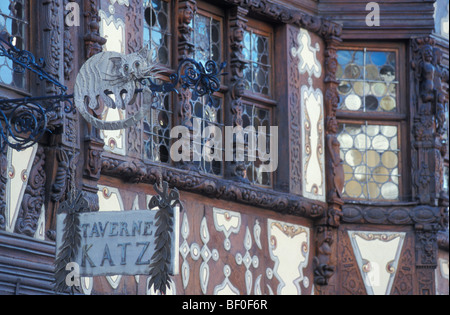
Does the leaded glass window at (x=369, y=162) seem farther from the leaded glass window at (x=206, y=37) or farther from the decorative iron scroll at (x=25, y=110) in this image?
the decorative iron scroll at (x=25, y=110)

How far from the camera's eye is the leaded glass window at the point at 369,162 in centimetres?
1586

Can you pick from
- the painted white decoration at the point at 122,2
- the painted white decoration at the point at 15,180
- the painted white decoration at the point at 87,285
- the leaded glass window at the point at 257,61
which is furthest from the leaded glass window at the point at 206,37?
the painted white decoration at the point at 15,180

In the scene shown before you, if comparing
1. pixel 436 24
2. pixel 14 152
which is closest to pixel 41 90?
pixel 14 152

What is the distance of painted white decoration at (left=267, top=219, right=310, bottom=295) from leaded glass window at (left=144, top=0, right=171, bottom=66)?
2.25 m

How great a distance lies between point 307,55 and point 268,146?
1.32 m

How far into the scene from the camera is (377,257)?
614 inches

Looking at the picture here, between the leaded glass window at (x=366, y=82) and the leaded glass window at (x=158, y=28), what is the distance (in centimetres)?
303

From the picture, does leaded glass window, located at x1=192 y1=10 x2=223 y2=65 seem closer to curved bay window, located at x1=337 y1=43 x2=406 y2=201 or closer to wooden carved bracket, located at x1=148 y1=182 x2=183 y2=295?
curved bay window, located at x1=337 y1=43 x2=406 y2=201

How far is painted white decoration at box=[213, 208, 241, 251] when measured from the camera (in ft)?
45.3

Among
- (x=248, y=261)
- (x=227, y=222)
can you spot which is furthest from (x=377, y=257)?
(x=227, y=222)

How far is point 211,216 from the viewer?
45.0 ft

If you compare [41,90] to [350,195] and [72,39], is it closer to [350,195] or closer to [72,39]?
[72,39]

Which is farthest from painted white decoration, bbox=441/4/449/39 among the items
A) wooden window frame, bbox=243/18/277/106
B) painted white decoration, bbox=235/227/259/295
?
painted white decoration, bbox=235/227/259/295

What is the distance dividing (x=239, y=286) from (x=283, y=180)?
1.46 meters
